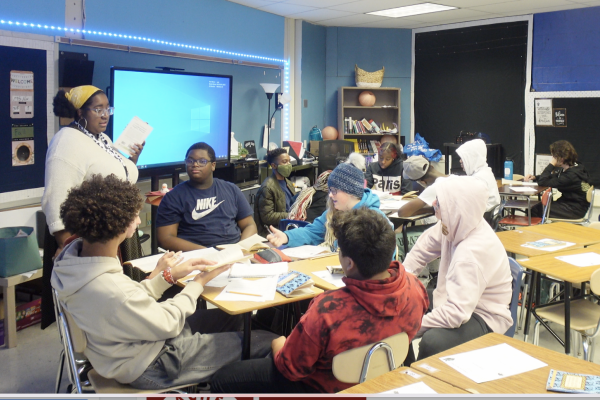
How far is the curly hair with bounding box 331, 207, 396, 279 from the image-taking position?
6.16 ft

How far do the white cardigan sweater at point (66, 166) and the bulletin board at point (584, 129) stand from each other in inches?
275

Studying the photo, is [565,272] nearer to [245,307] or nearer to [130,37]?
[245,307]

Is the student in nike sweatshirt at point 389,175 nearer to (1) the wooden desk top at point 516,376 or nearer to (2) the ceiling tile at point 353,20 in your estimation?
(2) the ceiling tile at point 353,20

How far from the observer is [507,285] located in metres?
2.51

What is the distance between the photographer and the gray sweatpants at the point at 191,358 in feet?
6.66

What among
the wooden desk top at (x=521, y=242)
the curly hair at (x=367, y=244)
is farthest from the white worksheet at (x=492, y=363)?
the wooden desk top at (x=521, y=242)

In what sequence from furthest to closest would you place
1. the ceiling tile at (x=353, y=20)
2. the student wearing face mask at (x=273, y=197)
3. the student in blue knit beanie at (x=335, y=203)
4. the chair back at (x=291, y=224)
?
the ceiling tile at (x=353, y=20)
the student wearing face mask at (x=273, y=197)
the chair back at (x=291, y=224)
the student in blue knit beanie at (x=335, y=203)

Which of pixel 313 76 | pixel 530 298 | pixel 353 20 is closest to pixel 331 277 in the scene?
pixel 530 298

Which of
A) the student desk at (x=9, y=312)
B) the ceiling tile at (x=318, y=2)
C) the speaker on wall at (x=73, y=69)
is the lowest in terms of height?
the student desk at (x=9, y=312)

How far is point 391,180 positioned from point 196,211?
2.83 meters

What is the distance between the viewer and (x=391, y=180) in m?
5.82

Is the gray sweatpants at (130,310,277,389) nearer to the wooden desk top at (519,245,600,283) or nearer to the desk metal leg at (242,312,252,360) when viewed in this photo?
the desk metal leg at (242,312,252,360)

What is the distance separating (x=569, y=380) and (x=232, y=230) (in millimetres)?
2480

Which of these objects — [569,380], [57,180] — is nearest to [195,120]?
[57,180]
